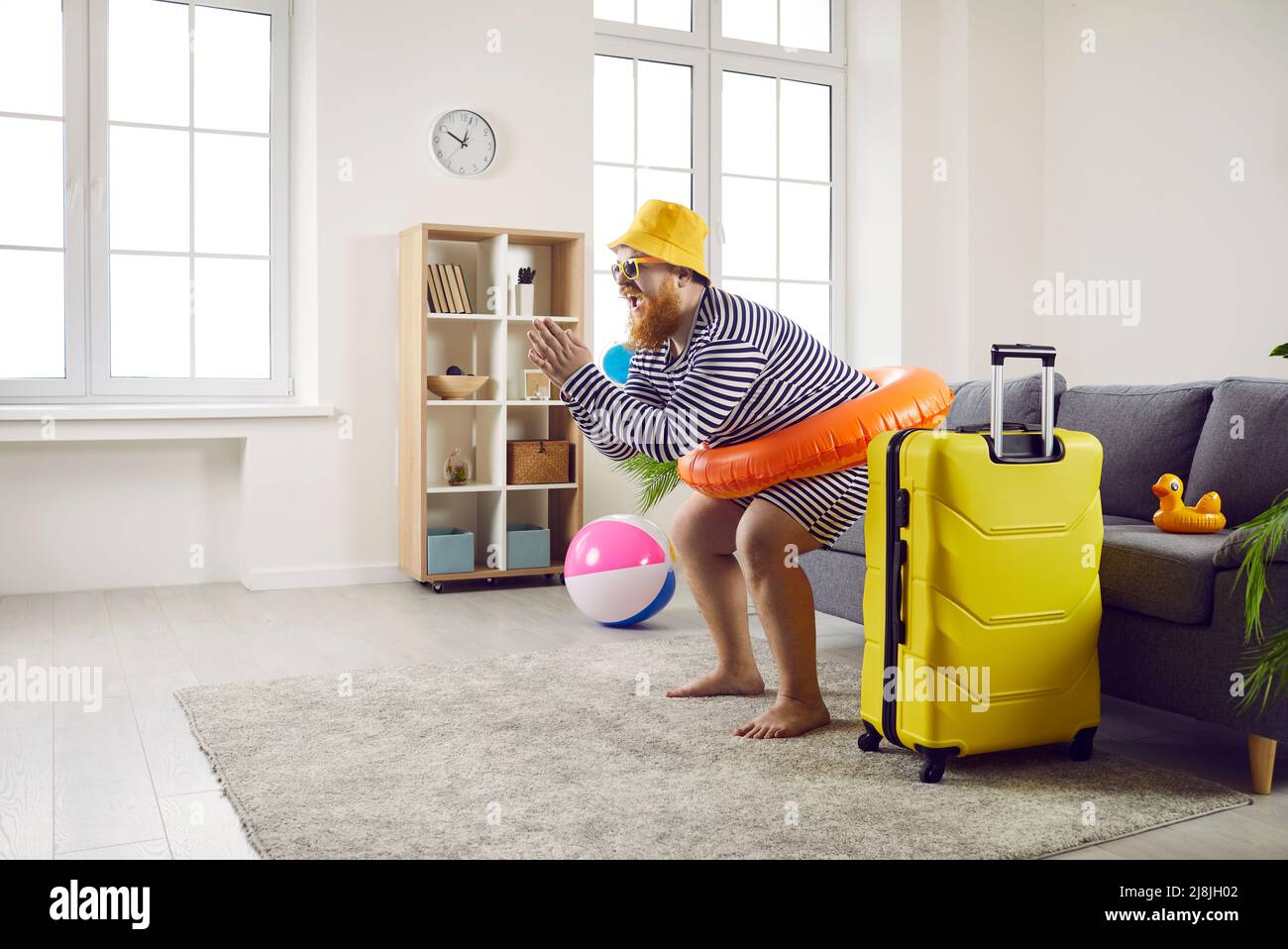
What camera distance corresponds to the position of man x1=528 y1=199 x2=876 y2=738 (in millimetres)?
2541

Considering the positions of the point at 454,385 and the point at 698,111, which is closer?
the point at 454,385

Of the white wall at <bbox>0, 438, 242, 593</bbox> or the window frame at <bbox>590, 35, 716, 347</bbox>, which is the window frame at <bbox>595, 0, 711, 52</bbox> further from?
the white wall at <bbox>0, 438, 242, 593</bbox>

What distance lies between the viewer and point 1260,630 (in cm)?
220

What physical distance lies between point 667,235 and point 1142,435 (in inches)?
58.9

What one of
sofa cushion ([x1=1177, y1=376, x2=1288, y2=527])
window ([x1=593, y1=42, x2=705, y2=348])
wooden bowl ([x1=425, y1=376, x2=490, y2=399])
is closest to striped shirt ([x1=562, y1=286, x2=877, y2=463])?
sofa cushion ([x1=1177, y1=376, x2=1288, y2=527])

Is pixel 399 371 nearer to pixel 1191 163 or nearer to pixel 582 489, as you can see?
pixel 582 489

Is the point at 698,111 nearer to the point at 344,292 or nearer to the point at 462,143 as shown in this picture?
the point at 462,143

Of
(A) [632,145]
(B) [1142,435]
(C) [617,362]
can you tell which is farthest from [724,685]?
(A) [632,145]

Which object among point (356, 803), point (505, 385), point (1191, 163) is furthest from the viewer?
point (1191, 163)

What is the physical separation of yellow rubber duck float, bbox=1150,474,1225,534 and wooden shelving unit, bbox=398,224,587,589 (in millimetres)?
2581

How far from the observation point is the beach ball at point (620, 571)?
3758 millimetres

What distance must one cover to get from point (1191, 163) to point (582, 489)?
3009 millimetres

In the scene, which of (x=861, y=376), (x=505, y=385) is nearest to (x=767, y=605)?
(x=861, y=376)
